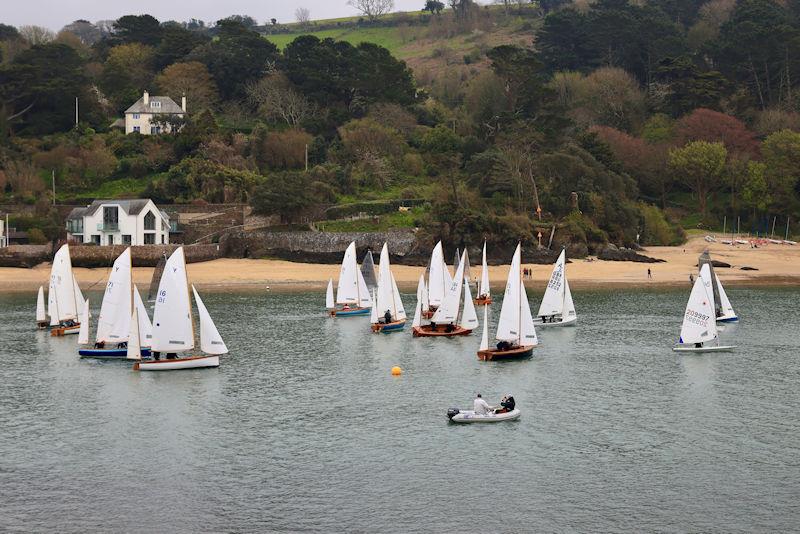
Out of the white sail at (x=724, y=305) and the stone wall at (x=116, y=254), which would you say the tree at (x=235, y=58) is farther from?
the white sail at (x=724, y=305)

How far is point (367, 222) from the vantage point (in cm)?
12081

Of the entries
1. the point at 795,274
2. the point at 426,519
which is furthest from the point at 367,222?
the point at 426,519

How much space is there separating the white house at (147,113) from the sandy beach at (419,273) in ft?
152

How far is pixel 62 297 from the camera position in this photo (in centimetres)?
7306

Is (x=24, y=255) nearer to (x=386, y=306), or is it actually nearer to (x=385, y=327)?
(x=386, y=306)

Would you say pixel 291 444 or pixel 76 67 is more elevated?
pixel 76 67

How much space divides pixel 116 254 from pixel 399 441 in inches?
2867

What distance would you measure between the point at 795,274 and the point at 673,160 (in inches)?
1152

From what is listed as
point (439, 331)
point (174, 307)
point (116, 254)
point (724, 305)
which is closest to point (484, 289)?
point (439, 331)

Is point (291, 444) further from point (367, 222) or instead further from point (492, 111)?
point (492, 111)

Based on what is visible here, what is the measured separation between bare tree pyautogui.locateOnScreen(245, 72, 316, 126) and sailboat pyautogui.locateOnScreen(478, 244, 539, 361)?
9780 cm

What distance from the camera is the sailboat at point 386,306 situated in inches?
2874

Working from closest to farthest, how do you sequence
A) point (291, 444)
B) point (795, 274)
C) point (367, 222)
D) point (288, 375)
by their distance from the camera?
point (291, 444)
point (288, 375)
point (795, 274)
point (367, 222)

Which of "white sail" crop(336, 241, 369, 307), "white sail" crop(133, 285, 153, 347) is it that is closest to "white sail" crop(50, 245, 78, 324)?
"white sail" crop(133, 285, 153, 347)
